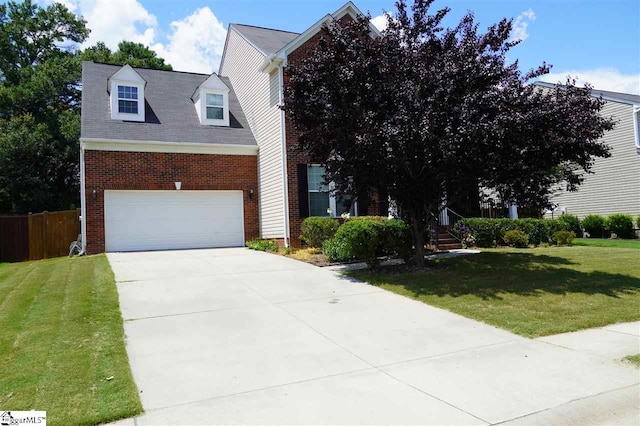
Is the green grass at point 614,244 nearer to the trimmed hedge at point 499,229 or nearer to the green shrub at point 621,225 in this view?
the trimmed hedge at point 499,229

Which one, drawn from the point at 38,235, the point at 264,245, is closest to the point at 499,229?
the point at 264,245

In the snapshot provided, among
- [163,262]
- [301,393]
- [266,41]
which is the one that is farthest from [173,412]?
[266,41]

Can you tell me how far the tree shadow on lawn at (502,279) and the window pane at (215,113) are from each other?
384 inches

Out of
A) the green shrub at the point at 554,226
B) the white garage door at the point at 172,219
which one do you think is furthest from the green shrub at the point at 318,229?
the green shrub at the point at 554,226

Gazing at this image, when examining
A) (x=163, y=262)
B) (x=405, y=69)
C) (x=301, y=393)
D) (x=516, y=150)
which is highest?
(x=405, y=69)

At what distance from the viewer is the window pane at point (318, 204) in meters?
14.7

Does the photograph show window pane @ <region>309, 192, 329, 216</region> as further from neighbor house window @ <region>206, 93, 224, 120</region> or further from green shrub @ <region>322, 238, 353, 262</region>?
neighbor house window @ <region>206, 93, 224, 120</region>

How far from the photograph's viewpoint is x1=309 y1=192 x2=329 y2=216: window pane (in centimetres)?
1471

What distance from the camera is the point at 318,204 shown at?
14.8 metres

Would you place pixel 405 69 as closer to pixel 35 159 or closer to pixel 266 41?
pixel 266 41

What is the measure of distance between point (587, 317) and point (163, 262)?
9888 mm

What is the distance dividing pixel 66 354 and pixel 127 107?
12.9 metres

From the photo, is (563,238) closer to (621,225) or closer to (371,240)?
(621,225)

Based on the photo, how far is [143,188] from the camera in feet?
49.3
